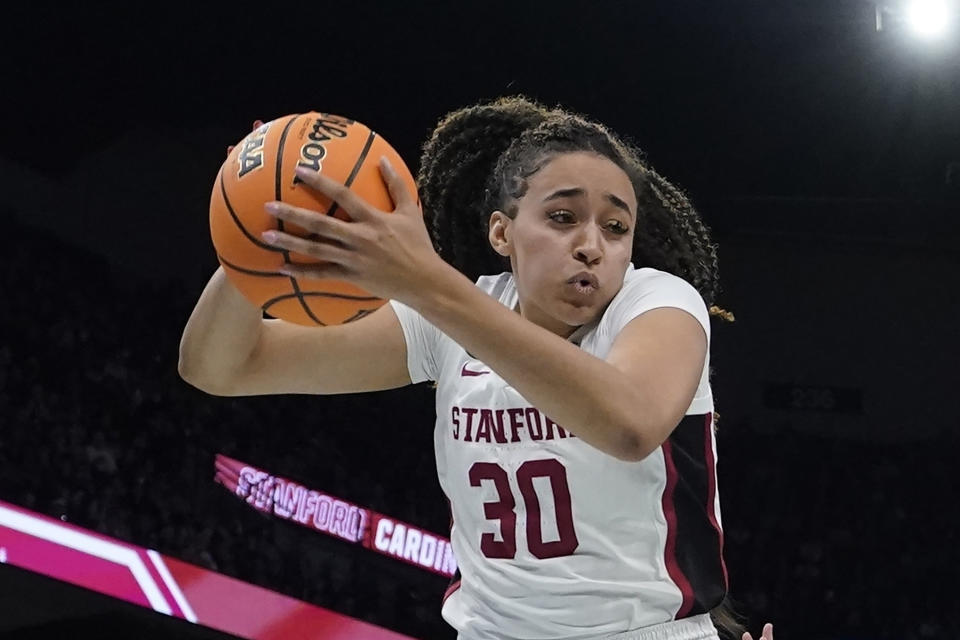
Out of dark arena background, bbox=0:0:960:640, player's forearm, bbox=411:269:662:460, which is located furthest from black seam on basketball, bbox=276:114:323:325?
dark arena background, bbox=0:0:960:640

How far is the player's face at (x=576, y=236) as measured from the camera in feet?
5.06

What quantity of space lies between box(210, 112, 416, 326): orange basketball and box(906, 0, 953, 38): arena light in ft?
16.4

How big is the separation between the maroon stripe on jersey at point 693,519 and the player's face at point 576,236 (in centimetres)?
24

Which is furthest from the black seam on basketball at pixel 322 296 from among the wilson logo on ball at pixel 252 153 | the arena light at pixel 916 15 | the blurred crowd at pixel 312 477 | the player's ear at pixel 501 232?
the arena light at pixel 916 15

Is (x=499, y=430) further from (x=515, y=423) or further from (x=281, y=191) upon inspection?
(x=281, y=191)

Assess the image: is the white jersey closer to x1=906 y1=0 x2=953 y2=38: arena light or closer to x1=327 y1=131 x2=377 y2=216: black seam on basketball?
x1=327 y1=131 x2=377 y2=216: black seam on basketball

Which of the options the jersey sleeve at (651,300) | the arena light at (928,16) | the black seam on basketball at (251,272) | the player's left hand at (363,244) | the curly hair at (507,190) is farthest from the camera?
the arena light at (928,16)

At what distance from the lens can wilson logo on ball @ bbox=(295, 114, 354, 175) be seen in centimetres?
130

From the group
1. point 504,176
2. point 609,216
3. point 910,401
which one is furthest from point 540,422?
point 910,401

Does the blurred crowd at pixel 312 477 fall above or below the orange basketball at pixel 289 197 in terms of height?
above

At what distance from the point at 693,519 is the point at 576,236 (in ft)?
1.46

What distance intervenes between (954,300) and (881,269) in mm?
507

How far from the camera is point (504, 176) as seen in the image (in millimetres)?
1833

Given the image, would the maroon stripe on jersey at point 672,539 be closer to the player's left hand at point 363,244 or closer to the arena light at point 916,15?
the player's left hand at point 363,244
